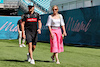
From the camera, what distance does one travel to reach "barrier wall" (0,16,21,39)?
2427 cm

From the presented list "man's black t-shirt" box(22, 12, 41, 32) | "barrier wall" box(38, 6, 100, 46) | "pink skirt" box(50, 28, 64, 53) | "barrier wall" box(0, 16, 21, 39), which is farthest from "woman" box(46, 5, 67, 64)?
"barrier wall" box(0, 16, 21, 39)

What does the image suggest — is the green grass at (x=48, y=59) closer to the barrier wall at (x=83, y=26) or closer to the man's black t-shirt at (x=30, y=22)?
the man's black t-shirt at (x=30, y=22)


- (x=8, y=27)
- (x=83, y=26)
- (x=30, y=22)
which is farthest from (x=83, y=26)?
(x=8, y=27)

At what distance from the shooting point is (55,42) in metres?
7.01

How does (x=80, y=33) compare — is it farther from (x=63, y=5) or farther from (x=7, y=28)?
(x=63, y=5)

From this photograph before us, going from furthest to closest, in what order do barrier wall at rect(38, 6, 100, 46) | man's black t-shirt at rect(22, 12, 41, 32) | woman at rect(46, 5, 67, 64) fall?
barrier wall at rect(38, 6, 100, 46)
man's black t-shirt at rect(22, 12, 41, 32)
woman at rect(46, 5, 67, 64)

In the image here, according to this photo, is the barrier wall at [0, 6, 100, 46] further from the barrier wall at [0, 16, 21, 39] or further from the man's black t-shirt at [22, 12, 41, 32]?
the barrier wall at [0, 16, 21, 39]

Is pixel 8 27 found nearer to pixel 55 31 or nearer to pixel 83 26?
pixel 83 26

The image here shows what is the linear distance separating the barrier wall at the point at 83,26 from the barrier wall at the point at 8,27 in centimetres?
882

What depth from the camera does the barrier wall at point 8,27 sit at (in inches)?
955


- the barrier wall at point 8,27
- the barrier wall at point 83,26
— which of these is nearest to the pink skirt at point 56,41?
the barrier wall at point 83,26

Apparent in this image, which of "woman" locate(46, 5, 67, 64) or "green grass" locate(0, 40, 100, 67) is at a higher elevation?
"woman" locate(46, 5, 67, 64)

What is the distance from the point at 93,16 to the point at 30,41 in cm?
824

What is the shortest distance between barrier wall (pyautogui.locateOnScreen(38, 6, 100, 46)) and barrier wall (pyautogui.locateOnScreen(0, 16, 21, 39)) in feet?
28.9
